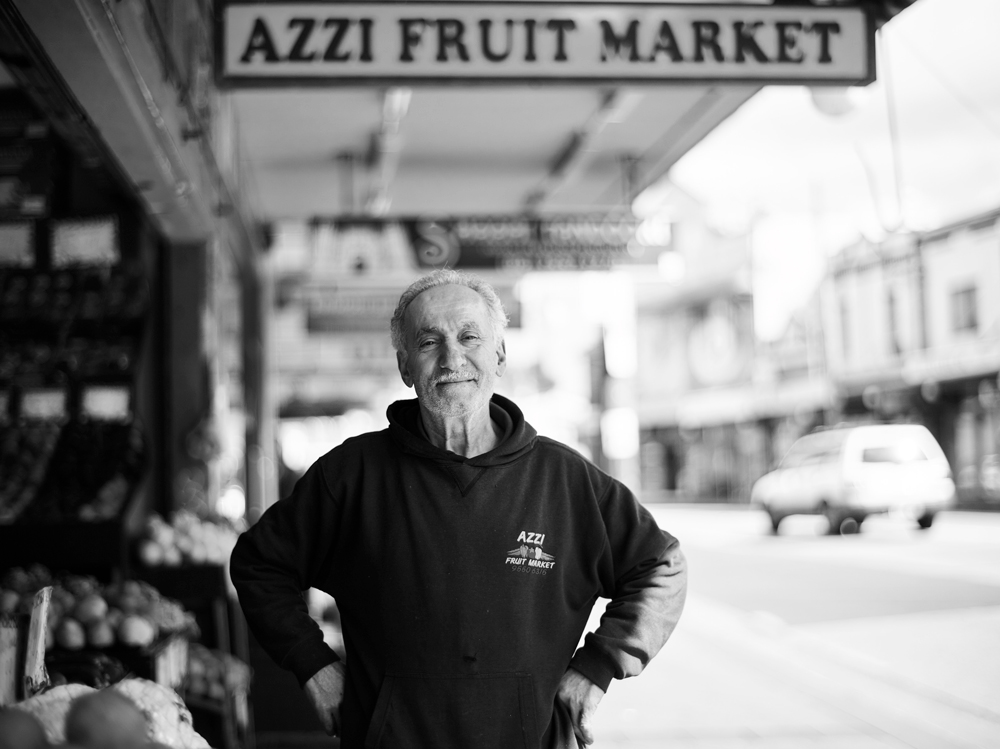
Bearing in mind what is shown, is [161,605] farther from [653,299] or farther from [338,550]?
[653,299]

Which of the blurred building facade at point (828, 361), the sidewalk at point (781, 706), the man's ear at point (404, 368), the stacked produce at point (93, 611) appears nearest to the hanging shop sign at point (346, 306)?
the sidewalk at point (781, 706)

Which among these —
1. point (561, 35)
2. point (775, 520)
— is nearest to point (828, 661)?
point (561, 35)

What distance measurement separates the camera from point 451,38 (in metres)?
4.25

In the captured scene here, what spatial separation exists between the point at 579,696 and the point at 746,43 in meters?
2.95

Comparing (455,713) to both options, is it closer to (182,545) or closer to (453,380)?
(453,380)

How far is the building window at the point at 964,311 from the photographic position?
93.5 ft

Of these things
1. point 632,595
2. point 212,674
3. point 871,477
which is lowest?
point 871,477

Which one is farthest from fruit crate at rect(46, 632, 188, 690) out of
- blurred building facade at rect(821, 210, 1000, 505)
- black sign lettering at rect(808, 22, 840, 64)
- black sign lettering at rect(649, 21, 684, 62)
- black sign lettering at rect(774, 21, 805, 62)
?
blurred building facade at rect(821, 210, 1000, 505)

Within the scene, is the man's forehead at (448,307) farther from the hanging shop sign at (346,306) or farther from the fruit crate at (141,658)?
the hanging shop sign at (346,306)

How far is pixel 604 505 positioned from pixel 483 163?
7.95 m

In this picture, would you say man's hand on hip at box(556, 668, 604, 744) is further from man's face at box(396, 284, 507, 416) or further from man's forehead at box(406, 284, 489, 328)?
man's forehead at box(406, 284, 489, 328)

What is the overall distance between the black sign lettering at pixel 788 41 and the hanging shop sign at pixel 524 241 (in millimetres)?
3888

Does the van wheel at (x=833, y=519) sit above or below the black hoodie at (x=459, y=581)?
below

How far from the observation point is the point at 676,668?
816cm
